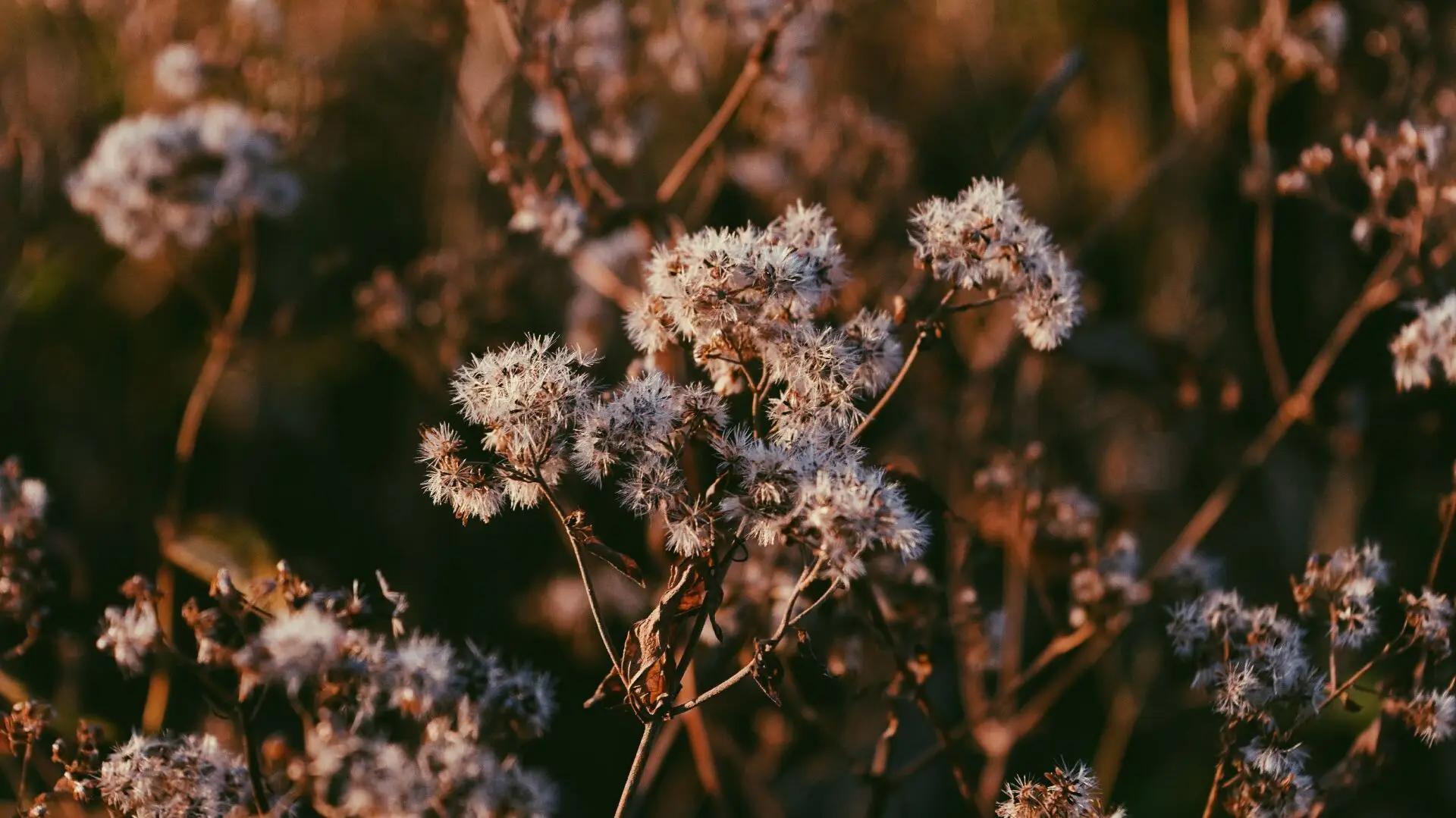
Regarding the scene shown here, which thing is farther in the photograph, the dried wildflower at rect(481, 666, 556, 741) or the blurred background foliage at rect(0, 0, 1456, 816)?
the blurred background foliage at rect(0, 0, 1456, 816)

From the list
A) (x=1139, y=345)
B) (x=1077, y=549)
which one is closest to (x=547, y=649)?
(x=1077, y=549)

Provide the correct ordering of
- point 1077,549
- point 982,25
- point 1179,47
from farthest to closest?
1. point 982,25
2. point 1179,47
3. point 1077,549

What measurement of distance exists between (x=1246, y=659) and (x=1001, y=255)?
33.0 inches

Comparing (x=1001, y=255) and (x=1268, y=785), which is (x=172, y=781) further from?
(x=1268, y=785)

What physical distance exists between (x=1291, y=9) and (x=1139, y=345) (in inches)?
83.4

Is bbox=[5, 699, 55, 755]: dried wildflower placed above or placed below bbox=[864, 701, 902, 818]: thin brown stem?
below

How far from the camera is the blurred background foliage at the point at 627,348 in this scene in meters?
3.77

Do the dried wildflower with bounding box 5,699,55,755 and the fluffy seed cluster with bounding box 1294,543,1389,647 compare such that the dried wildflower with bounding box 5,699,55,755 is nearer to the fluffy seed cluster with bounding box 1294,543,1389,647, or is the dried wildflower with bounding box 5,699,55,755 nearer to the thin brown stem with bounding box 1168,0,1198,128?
the fluffy seed cluster with bounding box 1294,543,1389,647

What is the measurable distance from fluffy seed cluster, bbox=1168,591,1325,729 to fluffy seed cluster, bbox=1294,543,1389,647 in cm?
8

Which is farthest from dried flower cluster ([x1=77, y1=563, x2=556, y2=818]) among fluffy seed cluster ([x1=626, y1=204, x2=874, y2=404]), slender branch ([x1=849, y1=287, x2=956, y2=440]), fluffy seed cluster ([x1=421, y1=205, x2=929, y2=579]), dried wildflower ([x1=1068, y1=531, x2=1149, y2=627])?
dried wildflower ([x1=1068, y1=531, x2=1149, y2=627])

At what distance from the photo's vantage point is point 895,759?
12.9 feet

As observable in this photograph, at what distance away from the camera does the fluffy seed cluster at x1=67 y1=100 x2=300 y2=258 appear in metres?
3.20

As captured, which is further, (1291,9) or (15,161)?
(1291,9)

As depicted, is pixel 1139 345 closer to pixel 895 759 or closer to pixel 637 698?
pixel 895 759
